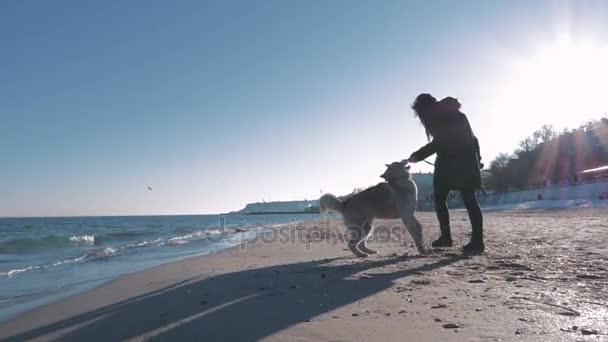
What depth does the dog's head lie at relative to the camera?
256 inches

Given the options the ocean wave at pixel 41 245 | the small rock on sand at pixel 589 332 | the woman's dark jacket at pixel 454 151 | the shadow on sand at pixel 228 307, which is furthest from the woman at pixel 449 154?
the ocean wave at pixel 41 245

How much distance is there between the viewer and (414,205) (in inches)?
253

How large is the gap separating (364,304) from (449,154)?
371 cm

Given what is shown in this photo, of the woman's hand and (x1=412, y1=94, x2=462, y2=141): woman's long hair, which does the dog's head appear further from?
(x1=412, y1=94, x2=462, y2=141): woman's long hair

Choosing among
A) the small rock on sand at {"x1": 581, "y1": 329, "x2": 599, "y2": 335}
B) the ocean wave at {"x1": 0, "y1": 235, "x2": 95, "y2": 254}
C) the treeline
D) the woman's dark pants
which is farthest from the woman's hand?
the treeline

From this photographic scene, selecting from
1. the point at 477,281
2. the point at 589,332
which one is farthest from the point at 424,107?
the point at 589,332

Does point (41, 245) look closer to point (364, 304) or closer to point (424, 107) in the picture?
point (424, 107)

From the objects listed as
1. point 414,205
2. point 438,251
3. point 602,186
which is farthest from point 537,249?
point 602,186

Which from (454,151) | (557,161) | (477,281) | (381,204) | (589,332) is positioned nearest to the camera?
(589,332)

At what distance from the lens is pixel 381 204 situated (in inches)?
259

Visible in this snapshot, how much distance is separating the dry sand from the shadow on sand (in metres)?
0.01

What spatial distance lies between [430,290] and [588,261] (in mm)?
2334

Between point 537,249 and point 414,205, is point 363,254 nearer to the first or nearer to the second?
point 414,205

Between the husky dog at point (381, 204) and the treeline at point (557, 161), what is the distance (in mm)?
48393
